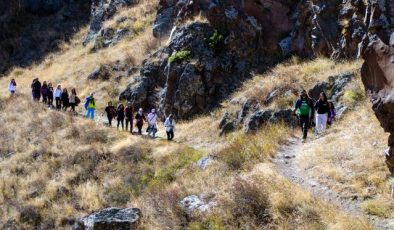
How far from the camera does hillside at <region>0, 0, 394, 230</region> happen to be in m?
10.1

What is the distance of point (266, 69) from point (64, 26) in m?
24.6

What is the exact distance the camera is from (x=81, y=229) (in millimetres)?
14188

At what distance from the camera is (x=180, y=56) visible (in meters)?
24.6

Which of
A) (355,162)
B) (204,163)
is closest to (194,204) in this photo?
(204,163)

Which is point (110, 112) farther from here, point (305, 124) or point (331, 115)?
point (331, 115)

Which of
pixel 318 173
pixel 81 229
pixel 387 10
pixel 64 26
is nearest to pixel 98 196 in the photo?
pixel 81 229

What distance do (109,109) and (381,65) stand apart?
1719 centimetres

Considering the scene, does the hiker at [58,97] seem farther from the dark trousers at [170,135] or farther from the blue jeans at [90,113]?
the dark trousers at [170,135]

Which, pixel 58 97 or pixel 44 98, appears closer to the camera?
pixel 58 97

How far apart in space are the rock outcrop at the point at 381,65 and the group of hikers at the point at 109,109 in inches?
521

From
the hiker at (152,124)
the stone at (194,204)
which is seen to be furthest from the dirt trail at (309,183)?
the hiker at (152,124)

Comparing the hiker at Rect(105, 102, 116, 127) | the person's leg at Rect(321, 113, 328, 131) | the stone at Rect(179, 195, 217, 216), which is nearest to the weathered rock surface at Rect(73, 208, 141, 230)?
the stone at Rect(179, 195, 217, 216)

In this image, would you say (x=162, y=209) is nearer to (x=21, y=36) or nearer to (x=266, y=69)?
(x=266, y=69)

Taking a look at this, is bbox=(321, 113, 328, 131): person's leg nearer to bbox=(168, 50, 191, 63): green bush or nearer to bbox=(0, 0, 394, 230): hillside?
bbox=(0, 0, 394, 230): hillside
